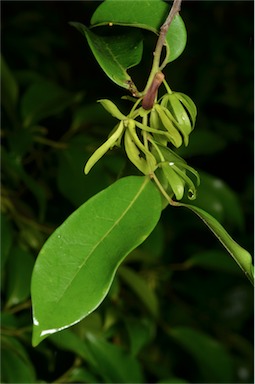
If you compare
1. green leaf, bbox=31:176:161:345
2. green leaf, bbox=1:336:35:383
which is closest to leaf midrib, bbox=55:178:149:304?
green leaf, bbox=31:176:161:345

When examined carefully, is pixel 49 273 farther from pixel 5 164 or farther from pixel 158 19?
pixel 5 164

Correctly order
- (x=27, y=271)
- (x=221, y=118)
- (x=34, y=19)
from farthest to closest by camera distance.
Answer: (x=221, y=118)
(x=34, y=19)
(x=27, y=271)

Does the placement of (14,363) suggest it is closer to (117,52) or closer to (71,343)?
(71,343)

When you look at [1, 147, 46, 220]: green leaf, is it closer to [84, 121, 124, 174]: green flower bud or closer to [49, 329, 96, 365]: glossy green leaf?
[49, 329, 96, 365]: glossy green leaf

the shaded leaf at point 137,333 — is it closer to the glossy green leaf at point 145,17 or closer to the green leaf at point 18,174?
the green leaf at point 18,174

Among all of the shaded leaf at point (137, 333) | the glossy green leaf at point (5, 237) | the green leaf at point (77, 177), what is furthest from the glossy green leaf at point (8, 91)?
the shaded leaf at point (137, 333)

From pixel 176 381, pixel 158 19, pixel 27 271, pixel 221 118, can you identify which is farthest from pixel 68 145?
pixel 221 118

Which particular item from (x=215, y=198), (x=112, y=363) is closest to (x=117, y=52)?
(x=112, y=363)
